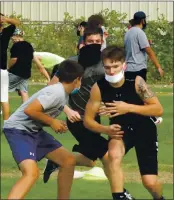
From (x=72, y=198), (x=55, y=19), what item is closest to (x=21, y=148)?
(x=72, y=198)

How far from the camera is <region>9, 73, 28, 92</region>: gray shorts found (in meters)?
20.0

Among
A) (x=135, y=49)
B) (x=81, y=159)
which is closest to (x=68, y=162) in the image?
(x=81, y=159)

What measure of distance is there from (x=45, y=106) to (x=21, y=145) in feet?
1.54

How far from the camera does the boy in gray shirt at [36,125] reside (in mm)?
9352

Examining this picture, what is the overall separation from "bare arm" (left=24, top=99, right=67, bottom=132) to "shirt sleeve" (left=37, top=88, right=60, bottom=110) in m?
0.04

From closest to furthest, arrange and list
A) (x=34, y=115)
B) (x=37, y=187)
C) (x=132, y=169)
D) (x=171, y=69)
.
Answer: (x=34, y=115) < (x=37, y=187) < (x=132, y=169) < (x=171, y=69)

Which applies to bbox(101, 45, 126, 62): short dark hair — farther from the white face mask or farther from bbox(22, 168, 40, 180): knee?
bbox(22, 168, 40, 180): knee

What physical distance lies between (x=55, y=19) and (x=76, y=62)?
3041 cm

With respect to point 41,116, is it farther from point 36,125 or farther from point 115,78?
point 115,78

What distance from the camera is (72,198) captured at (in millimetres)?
13547

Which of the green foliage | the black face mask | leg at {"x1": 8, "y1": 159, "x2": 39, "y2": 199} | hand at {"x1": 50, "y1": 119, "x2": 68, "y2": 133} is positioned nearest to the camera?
leg at {"x1": 8, "y1": 159, "x2": 39, "y2": 199}

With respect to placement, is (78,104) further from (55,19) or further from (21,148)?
(55,19)

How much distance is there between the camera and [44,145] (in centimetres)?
991

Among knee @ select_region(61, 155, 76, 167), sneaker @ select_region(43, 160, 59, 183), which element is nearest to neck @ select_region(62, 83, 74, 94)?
knee @ select_region(61, 155, 76, 167)
